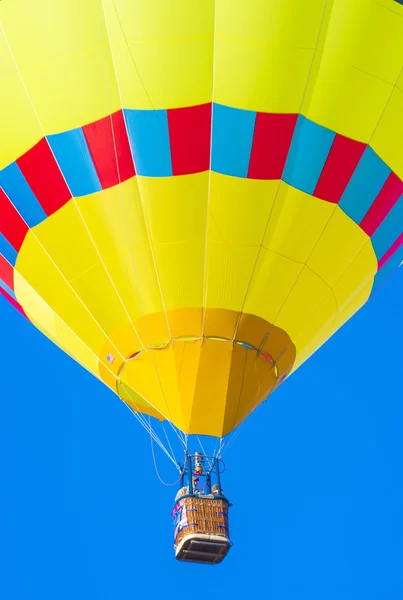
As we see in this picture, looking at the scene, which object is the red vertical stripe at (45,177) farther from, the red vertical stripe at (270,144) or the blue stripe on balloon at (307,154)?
the blue stripe on balloon at (307,154)

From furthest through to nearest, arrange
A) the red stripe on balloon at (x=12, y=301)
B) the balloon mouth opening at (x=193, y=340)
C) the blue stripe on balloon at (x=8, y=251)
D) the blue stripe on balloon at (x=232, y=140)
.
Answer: the red stripe on balloon at (x=12, y=301), the blue stripe on balloon at (x=8, y=251), the balloon mouth opening at (x=193, y=340), the blue stripe on balloon at (x=232, y=140)

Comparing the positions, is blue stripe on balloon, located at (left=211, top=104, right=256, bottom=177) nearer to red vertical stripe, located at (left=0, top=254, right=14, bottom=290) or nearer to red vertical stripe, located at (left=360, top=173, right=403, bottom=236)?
red vertical stripe, located at (left=360, top=173, right=403, bottom=236)

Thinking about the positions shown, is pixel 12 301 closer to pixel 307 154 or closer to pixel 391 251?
pixel 307 154

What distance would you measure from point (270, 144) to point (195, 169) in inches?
23.9

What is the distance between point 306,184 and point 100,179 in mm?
1598

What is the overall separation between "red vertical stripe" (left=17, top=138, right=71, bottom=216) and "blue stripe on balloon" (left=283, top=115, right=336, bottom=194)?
5.74 feet

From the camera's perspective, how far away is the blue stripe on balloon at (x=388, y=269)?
10.6 m

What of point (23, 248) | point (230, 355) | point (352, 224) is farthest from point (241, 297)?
point (23, 248)

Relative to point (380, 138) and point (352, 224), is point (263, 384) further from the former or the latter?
point (380, 138)

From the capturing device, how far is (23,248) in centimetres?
983

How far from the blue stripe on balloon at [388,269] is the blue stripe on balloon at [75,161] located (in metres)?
2.71

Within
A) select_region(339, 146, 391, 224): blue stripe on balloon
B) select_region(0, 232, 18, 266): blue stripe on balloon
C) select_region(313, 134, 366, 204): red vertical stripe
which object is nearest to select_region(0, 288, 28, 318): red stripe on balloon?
select_region(0, 232, 18, 266): blue stripe on balloon

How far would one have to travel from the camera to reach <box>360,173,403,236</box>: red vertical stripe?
983 centimetres

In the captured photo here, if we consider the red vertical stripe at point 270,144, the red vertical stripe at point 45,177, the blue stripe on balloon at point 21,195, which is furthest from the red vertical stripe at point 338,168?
the blue stripe on balloon at point 21,195
